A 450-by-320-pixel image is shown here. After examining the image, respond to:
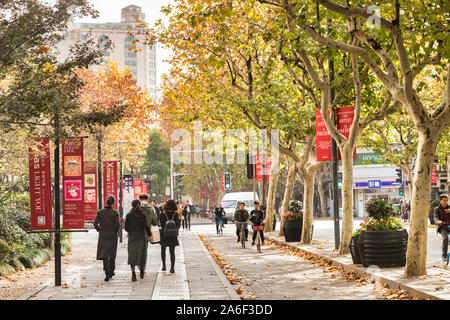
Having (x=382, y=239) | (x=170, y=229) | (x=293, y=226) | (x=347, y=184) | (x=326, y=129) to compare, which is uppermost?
(x=326, y=129)

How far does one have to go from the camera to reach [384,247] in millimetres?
13609

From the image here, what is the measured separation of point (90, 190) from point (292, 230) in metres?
7.81

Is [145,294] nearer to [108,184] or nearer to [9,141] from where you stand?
[9,141]

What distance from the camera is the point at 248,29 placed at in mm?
20109

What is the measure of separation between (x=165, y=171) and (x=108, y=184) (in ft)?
186

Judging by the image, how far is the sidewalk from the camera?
1037 cm

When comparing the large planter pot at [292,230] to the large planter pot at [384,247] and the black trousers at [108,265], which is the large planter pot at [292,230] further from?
the black trousers at [108,265]

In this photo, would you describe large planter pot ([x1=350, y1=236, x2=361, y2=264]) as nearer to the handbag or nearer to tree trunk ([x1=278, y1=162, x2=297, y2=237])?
the handbag

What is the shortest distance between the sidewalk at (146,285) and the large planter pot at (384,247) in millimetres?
3160

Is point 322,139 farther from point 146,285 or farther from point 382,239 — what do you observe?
point 146,285

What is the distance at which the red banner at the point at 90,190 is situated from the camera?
69.8ft

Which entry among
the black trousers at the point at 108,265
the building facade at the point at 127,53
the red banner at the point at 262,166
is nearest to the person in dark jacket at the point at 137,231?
the black trousers at the point at 108,265

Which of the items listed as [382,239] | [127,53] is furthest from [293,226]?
[127,53]

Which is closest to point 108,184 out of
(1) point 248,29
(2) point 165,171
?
(1) point 248,29
